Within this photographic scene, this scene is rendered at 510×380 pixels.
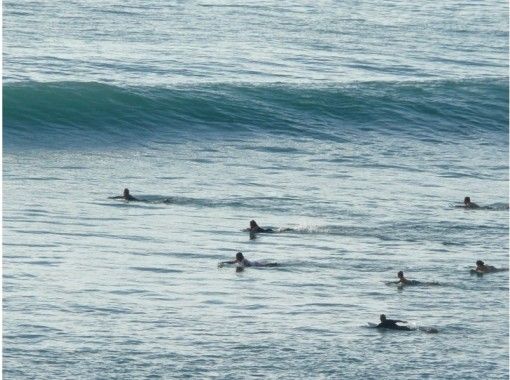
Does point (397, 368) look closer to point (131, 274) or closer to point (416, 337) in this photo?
point (416, 337)

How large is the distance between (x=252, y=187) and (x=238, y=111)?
504 inches

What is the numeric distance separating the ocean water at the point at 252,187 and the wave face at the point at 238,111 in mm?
111

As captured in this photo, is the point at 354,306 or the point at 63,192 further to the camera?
the point at 63,192

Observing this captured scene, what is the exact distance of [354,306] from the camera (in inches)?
1344

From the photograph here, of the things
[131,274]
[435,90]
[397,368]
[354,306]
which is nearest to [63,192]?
[131,274]

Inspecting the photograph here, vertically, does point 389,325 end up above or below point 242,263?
below

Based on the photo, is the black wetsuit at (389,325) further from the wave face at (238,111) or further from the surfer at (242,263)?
the wave face at (238,111)

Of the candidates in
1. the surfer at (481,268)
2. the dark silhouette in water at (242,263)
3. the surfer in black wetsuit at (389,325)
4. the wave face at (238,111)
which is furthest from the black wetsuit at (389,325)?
the wave face at (238,111)

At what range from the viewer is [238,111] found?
59.1m

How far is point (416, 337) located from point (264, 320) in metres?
3.15

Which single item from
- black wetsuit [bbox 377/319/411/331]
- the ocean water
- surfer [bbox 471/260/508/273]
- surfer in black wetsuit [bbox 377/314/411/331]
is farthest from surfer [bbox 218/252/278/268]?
black wetsuit [bbox 377/319/411/331]

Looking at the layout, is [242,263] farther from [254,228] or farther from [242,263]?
[254,228]

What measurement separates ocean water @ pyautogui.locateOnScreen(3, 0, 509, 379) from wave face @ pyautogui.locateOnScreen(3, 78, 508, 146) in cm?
11

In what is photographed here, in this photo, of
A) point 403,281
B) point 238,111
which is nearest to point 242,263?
point 403,281
